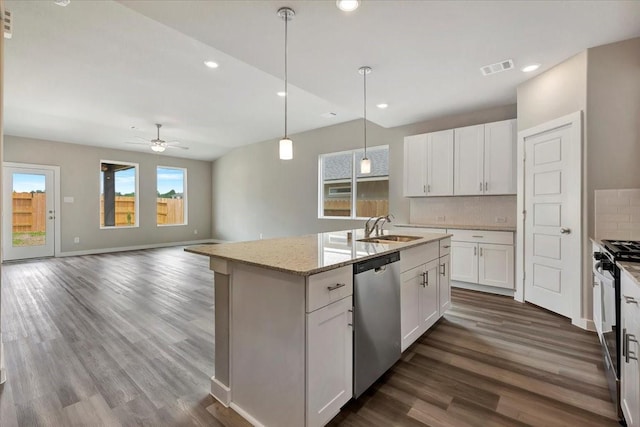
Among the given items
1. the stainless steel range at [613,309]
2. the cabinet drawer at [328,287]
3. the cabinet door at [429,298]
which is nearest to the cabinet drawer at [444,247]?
the cabinet door at [429,298]

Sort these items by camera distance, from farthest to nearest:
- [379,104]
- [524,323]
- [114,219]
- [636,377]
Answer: [114,219] < [379,104] < [524,323] < [636,377]

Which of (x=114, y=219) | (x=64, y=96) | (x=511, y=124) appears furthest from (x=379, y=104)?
(x=114, y=219)

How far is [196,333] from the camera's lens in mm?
2816

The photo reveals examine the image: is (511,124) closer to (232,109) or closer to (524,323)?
(524,323)

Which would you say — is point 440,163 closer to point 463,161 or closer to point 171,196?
point 463,161

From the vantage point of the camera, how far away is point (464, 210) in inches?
185

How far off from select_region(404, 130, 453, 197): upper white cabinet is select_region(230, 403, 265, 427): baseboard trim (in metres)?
4.02

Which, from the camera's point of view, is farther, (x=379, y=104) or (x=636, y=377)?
(x=379, y=104)

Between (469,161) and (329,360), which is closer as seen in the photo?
(329,360)

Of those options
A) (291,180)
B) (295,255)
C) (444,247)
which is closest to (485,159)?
(444,247)

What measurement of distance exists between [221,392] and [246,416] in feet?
0.84

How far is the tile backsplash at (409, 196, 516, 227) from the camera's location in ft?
14.2

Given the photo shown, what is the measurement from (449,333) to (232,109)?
16.1 ft

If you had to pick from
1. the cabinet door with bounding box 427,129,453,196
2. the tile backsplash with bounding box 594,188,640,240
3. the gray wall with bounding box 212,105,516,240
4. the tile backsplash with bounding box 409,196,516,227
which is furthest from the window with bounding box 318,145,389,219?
the tile backsplash with bounding box 594,188,640,240
